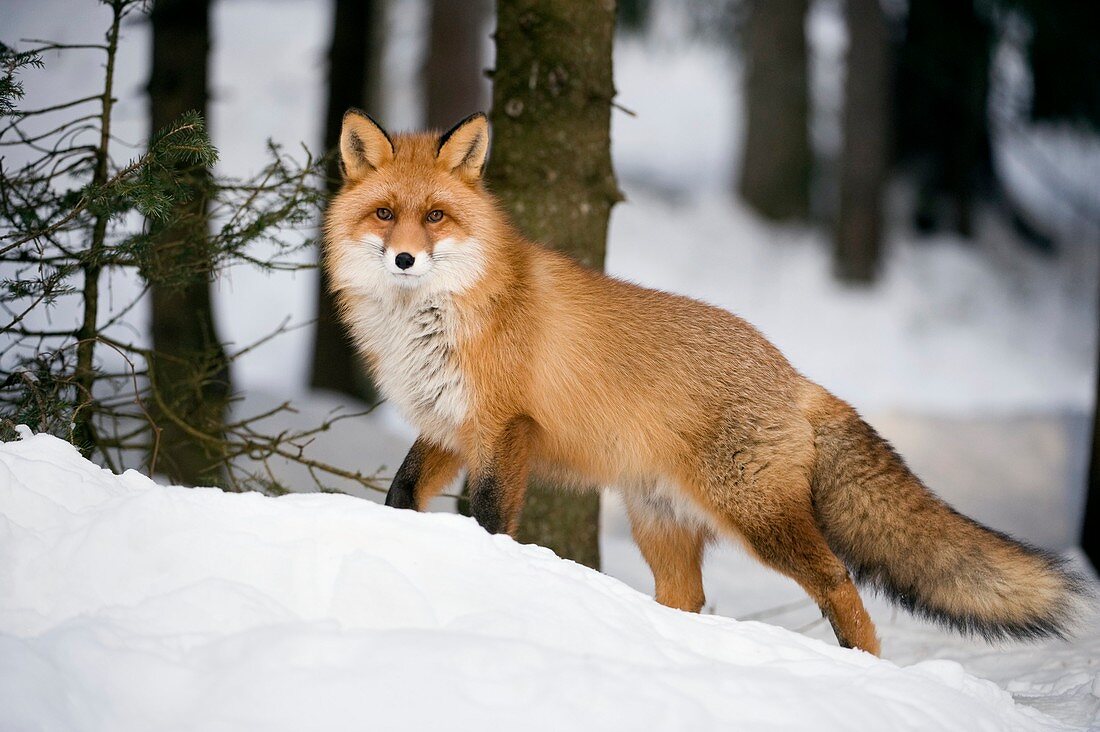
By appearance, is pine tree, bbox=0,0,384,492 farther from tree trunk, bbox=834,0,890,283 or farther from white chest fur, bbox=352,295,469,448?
tree trunk, bbox=834,0,890,283

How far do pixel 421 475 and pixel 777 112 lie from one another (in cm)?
1215

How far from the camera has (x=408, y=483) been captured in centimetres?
382

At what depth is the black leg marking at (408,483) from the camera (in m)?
3.79

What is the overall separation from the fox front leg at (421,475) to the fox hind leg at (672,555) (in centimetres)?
76

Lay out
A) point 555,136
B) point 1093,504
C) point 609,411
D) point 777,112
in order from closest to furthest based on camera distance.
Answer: point 609,411 < point 555,136 < point 1093,504 < point 777,112

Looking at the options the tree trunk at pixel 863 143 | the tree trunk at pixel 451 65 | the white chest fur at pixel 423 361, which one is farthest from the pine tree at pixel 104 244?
the tree trunk at pixel 863 143

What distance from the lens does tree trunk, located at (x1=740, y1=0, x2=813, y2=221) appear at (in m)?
14.4

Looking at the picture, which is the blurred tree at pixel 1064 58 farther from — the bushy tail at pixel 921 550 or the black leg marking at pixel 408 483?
the black leg marking at pixel 408 483

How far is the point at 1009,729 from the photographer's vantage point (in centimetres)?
279

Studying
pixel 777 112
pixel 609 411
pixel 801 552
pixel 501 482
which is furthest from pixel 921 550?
→ pixel 777 112

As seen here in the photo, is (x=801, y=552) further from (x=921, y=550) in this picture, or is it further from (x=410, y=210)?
(x=410, y=210)

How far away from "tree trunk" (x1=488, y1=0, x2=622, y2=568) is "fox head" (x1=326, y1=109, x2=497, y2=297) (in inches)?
35.3

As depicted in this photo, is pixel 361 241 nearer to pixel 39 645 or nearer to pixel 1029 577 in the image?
pixel 39 645

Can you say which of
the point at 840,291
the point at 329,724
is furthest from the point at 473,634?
the point at 840,291
